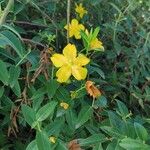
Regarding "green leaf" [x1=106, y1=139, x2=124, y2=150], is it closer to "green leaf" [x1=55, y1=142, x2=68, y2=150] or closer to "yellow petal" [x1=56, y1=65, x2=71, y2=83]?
"green leaf" [x1=55, y1=142, x2=68, y2=150]

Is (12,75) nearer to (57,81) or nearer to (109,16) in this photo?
(57,81)

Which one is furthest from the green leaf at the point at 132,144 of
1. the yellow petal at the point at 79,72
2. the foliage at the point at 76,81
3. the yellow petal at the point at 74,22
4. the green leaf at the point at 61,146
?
the yellow petal at the point at 74,22

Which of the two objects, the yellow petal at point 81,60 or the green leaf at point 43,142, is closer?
the green leaf at point 43,142

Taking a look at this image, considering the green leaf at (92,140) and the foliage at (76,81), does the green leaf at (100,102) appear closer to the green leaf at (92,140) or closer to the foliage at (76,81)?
the foliage at (76,81)

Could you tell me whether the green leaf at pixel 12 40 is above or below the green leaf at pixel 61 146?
above

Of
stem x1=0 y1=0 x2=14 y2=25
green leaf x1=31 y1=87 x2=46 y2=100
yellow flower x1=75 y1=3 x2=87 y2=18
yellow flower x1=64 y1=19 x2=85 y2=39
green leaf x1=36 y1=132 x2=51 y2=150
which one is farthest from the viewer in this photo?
yellow flower x1=75 y1=3 x2=87 y2=18

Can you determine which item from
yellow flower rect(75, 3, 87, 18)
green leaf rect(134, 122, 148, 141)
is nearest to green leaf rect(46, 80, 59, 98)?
green leaf rect(134, 122, 148, 141)

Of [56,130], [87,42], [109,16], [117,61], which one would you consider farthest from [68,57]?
[109,16]
